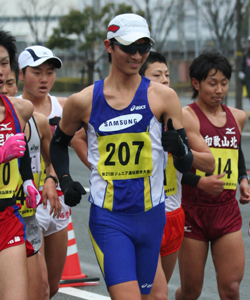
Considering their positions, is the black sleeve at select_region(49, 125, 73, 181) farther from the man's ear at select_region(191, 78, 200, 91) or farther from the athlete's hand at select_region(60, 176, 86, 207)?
the man's ear at select_region(191, 78, 200, 91)

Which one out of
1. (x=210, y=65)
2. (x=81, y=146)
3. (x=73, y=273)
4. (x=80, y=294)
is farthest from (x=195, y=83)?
(x=73, y=273)

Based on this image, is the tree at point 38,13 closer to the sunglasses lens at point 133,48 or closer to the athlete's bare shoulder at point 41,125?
the athlete's bare shoulder at point 41,125

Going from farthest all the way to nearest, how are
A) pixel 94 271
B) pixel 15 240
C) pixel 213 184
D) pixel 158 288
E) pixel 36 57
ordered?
pixel 94 271 → pixel 36 57 → pixel 213 184 → pixel 158 288 → pixel 15 240

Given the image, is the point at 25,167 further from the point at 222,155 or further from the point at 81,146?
the point at 222,155

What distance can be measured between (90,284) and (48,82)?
2125mm

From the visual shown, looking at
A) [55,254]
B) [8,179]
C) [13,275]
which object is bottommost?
[55,254]

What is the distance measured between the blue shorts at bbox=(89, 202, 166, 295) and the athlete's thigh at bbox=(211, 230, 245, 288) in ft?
3.12

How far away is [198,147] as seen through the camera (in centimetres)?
400

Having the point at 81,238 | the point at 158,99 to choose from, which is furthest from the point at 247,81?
the point at 158,99

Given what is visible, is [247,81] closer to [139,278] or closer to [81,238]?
[81,238]

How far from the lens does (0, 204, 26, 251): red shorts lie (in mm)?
3135

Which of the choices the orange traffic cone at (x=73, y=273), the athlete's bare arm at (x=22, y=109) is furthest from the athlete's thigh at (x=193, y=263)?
the athlete's bare arm at (x=22, y=109)

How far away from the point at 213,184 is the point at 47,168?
1379 millimetres

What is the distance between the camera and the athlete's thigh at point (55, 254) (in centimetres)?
451
